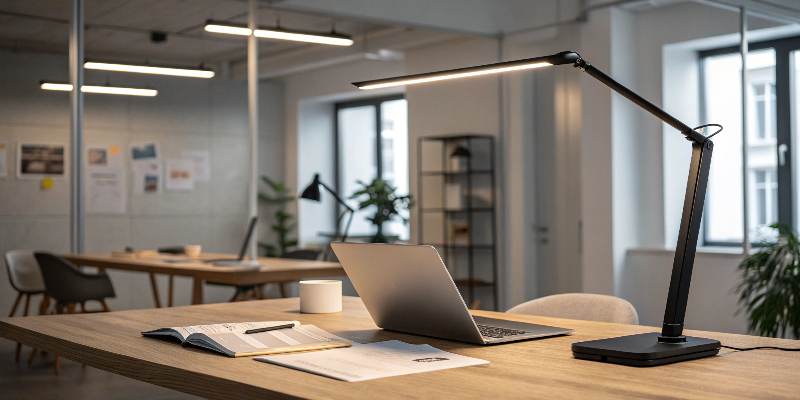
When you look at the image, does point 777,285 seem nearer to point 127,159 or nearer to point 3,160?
point 127,159

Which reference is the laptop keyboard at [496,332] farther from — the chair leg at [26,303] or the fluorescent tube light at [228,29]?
the chair leg at [26,303]

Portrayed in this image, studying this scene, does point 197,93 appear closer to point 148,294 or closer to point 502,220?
point 148,294

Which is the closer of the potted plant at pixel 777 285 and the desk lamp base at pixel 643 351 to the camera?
the desk lamp base at pixel 643 351

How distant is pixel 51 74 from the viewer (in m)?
5.27

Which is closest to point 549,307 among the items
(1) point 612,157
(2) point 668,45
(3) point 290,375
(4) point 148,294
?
(3) point 290,375

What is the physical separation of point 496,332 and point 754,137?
4894 mm

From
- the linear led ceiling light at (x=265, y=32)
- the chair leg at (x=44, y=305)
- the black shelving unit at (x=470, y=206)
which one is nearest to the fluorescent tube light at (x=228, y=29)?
the linear led ceiling light at (x=265, y=32)

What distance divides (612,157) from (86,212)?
3.85 m

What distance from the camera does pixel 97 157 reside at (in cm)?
590

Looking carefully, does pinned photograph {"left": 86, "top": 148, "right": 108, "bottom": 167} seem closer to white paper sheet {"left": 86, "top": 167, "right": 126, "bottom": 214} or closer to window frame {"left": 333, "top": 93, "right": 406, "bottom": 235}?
white paper sheet {"left": 86, "top": 167, "right": 126, "bottom": 214}

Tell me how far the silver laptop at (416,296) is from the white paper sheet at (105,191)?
4.43 metres

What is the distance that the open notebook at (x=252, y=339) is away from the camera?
5.35 ft

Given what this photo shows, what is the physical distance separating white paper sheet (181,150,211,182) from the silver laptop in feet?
15.2

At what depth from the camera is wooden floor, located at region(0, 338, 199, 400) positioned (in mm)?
4395
